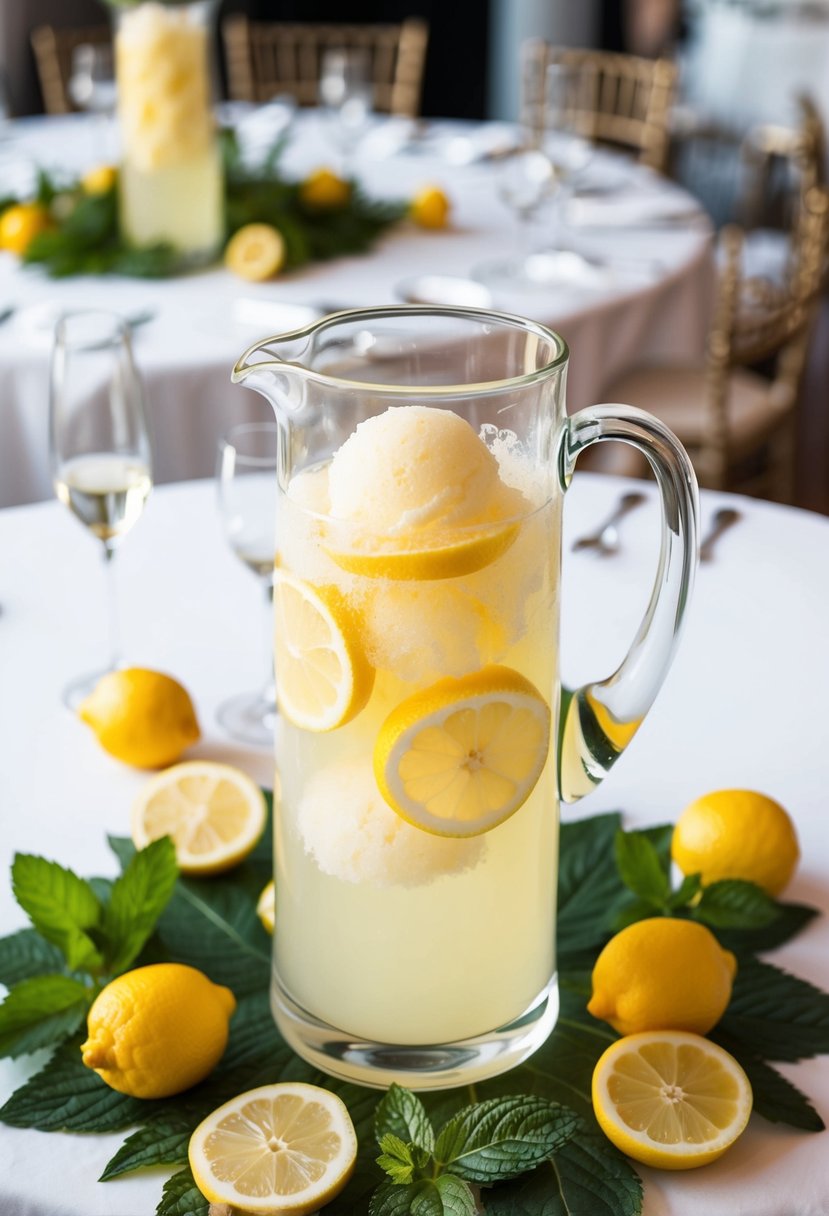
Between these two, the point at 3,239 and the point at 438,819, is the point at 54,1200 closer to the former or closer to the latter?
the point at 438,819

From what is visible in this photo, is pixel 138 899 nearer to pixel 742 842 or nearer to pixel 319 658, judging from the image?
pixel 319 658

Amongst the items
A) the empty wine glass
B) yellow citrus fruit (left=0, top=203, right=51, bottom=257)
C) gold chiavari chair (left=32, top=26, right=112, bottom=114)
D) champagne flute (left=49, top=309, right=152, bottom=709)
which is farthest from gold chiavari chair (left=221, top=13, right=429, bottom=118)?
champagne flute (left=49, top=309, right=152, bottom=709)

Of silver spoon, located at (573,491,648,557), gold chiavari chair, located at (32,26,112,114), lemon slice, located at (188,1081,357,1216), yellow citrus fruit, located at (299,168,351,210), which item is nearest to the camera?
lemon slice, located at (188,1081,357,1216)

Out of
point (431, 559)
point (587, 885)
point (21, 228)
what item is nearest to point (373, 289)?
point (21, 228)

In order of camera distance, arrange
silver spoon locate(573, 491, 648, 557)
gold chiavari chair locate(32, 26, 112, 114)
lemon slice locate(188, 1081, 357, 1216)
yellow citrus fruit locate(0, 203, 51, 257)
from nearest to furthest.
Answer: lemon slice locate(188, 1081, 357, 1216), silver spoon locate(573, 491, 648, 557), yellow citrus fruit locate(0, 203, 51, 257), gold chiavari chair locate(32, 26, 112, 114)

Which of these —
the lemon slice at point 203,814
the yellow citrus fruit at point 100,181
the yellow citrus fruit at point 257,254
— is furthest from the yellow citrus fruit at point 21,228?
the lemon slice at point 203,814

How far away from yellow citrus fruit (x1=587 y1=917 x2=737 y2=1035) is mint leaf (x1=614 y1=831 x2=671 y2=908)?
0.23 ft

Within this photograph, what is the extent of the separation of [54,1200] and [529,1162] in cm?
21

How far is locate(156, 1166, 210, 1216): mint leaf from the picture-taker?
0.59 metres

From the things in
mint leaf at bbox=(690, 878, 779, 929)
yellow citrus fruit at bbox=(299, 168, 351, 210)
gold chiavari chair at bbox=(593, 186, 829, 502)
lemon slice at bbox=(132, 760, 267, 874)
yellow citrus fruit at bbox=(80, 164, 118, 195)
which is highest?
mint leaf at bbox=(690, 878, 779, 929)

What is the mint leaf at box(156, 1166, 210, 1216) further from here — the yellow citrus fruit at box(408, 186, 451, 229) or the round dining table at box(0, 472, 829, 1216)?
the yellow citrus fruit at box(408, 186, 451, 229)

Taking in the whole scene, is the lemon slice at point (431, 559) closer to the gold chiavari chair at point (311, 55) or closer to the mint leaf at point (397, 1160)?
the mint leaf at point (397, 1160)

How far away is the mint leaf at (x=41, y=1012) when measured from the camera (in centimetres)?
69

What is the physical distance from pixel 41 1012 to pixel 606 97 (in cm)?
395
